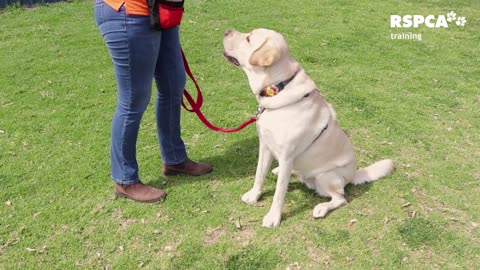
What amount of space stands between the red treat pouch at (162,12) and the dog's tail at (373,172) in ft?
6.74

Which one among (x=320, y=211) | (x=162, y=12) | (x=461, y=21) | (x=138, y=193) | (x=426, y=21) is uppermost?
(x=162, y=12)

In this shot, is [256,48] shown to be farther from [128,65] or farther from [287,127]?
[128,65]

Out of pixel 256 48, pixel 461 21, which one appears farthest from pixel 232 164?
pixel 461 21

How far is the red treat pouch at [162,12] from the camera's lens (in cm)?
296

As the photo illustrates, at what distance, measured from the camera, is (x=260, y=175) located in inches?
146

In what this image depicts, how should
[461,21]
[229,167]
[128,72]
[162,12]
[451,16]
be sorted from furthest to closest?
[451,16], [461,21], [229,167], [128,72], [162,12]

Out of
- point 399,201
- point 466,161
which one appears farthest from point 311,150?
point 466,161

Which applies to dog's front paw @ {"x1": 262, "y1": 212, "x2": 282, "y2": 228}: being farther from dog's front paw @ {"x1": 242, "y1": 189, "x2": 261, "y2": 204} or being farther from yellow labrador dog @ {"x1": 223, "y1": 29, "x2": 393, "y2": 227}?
dog's front paw @ {"x1": 242, "y1": 189, "x2": 261, "y2": 204}

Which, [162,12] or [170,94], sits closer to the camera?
[162,12]

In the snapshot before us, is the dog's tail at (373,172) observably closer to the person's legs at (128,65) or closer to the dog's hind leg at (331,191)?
the dog's hind leg at (331,191)

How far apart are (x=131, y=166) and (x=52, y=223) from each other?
72 centimetres

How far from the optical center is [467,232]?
11.6 feet

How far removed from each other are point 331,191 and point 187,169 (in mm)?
1266

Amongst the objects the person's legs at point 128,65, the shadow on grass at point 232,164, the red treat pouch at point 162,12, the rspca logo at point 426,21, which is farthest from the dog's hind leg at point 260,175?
the rspca logo at point 426,21
